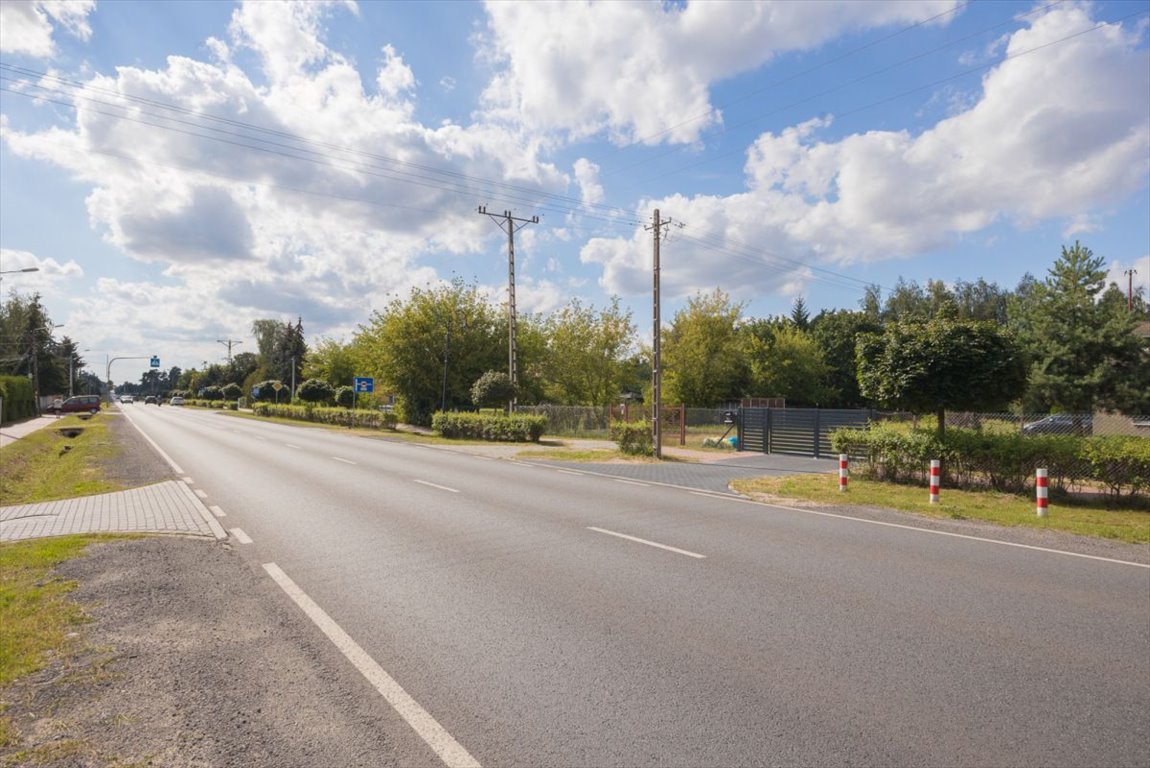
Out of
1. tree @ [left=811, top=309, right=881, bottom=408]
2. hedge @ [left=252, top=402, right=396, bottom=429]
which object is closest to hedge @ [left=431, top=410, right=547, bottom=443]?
hedge @ [left=252, top=402, right=396, bottom=429]

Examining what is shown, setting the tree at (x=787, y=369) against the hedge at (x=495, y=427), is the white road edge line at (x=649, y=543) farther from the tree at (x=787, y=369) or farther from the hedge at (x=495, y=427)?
the tree at (x=787, y=369)

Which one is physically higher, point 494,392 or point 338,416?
point 494,392

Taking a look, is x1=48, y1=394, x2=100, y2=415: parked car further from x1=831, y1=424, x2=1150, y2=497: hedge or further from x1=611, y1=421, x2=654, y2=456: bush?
x1=831, y1=424, x2=1150, y2=497: hedge

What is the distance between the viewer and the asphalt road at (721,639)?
3.52m

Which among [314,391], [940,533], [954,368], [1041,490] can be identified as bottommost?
[940,533]

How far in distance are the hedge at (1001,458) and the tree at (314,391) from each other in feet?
161

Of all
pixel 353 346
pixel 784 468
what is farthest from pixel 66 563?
pixel 353 346

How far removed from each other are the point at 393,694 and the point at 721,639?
2406 millimetres

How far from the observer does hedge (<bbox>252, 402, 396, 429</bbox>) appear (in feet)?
139

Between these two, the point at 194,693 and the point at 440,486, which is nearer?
the point at 194,693

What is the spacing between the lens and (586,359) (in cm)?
5022

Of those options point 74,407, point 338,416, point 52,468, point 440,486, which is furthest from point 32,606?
point 74,407

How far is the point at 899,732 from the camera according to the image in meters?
3.59

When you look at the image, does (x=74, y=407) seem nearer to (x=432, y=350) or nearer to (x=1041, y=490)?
(x=432, y=350)
